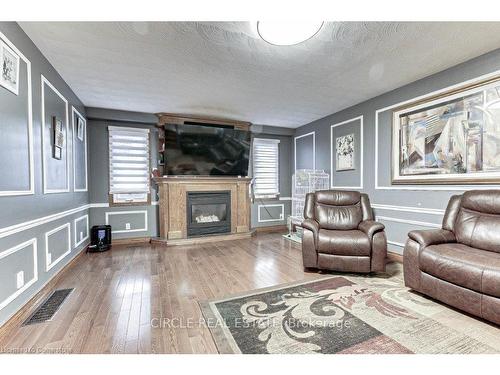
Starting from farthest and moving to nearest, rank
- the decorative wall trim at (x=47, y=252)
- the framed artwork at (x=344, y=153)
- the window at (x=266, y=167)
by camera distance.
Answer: the window at (x=266, y=167) < the framed artwork at (x=344, y=153) < the decorative wall trim at (x=47, y=252)

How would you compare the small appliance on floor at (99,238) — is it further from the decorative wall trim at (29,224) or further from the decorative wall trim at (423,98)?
the decorative wall trim at (423,98)

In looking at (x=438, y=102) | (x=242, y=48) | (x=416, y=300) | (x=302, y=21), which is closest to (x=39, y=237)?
(x=242, y=48)

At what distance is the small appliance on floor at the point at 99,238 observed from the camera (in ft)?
12.5

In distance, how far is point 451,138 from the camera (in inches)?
108

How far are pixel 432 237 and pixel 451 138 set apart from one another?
1285 mm

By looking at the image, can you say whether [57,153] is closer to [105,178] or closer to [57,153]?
[57,153]

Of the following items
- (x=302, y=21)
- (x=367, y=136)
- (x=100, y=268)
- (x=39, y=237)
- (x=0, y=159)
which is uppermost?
(x=302, y=21)

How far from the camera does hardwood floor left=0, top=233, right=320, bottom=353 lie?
160 cm

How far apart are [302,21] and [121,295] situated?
2853 millimetres

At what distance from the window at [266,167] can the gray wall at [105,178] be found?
230 centimetres

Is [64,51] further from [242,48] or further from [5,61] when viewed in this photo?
[242,48]

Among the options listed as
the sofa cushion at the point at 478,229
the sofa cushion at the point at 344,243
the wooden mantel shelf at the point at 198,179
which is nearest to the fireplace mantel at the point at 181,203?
the wooden mantel shelf at the point at 198,179

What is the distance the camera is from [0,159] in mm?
1685

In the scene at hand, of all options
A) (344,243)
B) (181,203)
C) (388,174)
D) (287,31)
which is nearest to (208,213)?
(181,203)
